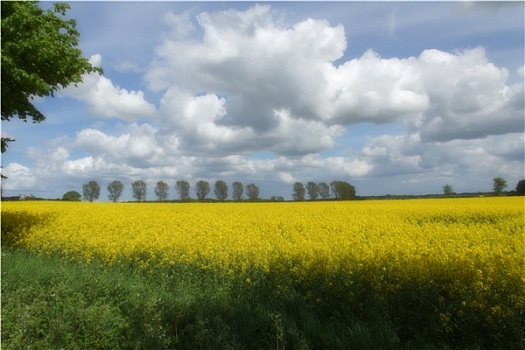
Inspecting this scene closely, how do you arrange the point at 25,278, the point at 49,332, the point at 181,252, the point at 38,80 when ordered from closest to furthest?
1. the point at 49,332
2. the point at 25,278
3. the point at 181,252
4. the point at 38,80

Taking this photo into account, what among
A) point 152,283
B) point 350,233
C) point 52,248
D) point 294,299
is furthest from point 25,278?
point 350,233

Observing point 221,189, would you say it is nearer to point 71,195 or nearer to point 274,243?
point 71,195

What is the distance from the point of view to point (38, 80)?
12.2 metres

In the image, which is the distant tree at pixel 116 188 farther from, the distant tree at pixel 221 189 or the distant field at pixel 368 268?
the distant field at pixel 368 268

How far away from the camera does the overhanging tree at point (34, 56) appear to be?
1224 cm

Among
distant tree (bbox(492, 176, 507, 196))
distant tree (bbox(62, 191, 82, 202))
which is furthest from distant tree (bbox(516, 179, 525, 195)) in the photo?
distant tree (bbox(62, 191, 82, 202))

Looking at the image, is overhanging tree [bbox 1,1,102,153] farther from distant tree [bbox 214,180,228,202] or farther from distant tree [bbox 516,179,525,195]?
distant tree [bbox 516,179,525,195]

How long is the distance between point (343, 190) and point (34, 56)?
170 feet

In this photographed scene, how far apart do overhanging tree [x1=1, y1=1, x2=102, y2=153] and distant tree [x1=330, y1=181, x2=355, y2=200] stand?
47.8m

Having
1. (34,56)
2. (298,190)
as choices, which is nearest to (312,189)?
(298,190)

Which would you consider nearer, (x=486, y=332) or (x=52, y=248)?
(x=486, y=332)

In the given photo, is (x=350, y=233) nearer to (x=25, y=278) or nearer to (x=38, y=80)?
(x=25, y=278)

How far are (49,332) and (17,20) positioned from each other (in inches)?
434

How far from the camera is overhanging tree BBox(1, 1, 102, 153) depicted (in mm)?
12242
